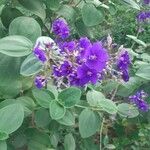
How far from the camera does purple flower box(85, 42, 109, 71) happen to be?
110 cm

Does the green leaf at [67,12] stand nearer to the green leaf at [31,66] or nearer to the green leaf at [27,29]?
the green leaf at [27,29]

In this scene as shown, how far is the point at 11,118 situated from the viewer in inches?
44.2

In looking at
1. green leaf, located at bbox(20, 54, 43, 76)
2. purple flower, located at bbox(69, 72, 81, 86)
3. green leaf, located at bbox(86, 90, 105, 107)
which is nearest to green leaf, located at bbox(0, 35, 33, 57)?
green leaf, located at bbox(20, 54, 43, 76)

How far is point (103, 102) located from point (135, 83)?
0.96ft

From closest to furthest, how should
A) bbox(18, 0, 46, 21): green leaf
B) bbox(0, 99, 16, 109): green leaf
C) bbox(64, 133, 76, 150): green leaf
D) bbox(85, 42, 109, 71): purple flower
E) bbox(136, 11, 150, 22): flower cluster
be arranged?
bbox(85, 42, 109, 71): purple flower, bbox(0, 99, 16, 109): green leaf, bbox(64, 133, 76, 150): green leaf, bbox(18, 0, 46, 21): green leaf, bbox(136, 11, 150, 22): flower cluster

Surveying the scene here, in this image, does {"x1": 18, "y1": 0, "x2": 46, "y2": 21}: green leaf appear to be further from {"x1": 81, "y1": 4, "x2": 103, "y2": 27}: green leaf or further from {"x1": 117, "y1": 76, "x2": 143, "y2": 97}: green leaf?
{"x1": 117, "y1": 76, "x2": 143, "y2": 97}: green leaf

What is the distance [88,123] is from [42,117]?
0.39ft

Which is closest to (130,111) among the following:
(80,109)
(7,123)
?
(80,109)

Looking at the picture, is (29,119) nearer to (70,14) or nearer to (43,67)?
(43,67)

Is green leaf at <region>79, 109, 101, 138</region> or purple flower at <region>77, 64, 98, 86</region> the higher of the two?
purple flower at <region>77, 64, 98, 86</region>

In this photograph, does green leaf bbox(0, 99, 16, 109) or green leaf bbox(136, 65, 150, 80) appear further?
green leaf bbox(136, 65, 150, 80)

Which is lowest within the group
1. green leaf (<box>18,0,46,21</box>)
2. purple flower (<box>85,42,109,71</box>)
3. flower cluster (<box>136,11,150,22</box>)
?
flower cluster (<box>136,11,150,22</box>)

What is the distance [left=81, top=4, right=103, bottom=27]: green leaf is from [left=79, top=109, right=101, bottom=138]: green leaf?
38 cm

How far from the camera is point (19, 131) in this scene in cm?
134
